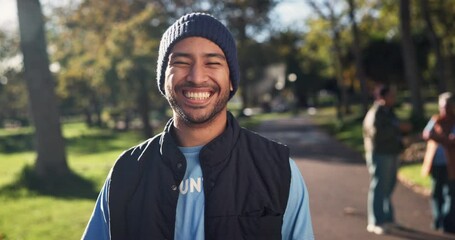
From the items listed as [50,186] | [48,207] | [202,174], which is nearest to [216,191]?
[202,174]

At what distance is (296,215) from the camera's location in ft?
6.50

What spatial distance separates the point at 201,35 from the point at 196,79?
18 centimetres

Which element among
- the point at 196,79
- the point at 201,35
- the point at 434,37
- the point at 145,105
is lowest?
the point at 145,105

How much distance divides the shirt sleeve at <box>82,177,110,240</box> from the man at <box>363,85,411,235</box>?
496 centimetres

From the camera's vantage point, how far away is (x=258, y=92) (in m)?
76.6

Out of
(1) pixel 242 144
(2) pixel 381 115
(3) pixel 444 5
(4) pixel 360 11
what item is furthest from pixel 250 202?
(4) pixel 360 11

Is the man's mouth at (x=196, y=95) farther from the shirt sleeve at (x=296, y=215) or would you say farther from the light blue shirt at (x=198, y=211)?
the shirt sleeve at (x=296, y=215)

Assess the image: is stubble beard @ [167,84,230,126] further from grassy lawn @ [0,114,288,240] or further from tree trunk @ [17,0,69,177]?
tree trunk @ [17,0,69,177]

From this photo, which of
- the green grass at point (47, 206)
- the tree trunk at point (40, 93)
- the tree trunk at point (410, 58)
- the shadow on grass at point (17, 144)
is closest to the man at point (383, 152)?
the green grass at point (47, 206)

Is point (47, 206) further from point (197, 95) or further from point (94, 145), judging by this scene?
point (94, 145)

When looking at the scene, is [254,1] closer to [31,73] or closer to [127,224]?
[31,73]

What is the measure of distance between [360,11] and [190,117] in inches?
1097

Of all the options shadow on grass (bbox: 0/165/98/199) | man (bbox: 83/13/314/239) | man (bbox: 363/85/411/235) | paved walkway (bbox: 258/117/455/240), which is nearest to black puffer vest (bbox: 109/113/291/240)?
man (bbox: 83/13/314/239)

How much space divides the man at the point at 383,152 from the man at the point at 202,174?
15.3 feet
